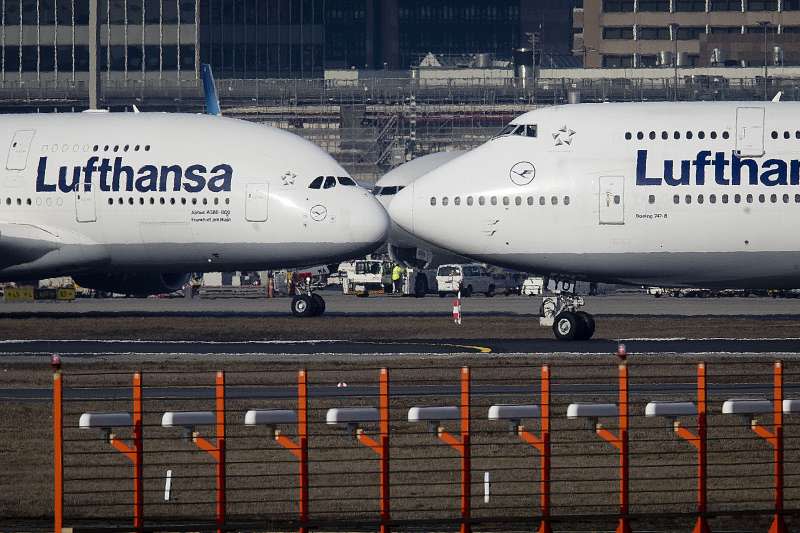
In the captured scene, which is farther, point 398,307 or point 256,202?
point 398,307

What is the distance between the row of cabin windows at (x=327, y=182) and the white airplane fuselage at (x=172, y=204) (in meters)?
0.12

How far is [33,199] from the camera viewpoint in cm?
5631

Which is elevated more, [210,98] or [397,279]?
[210,98]

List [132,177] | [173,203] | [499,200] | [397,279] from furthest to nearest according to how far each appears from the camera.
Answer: [397,279], [132,177], [173,203], [499,200]

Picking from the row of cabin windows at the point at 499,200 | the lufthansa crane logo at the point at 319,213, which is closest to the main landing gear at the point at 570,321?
the row of cabin windows at the point at 499,200

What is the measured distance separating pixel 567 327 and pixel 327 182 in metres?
13.0

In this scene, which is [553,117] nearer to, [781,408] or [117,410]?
[117,410]

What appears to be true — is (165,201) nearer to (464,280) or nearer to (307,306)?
(307,306)

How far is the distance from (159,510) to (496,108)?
128m

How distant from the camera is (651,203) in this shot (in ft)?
151

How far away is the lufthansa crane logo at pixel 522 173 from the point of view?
46.5m

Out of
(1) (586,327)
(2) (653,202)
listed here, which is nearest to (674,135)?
(2) (653,202)

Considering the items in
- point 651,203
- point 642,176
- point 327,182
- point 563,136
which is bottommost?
point 651,203

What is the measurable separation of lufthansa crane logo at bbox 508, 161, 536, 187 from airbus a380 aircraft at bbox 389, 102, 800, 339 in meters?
0.03
